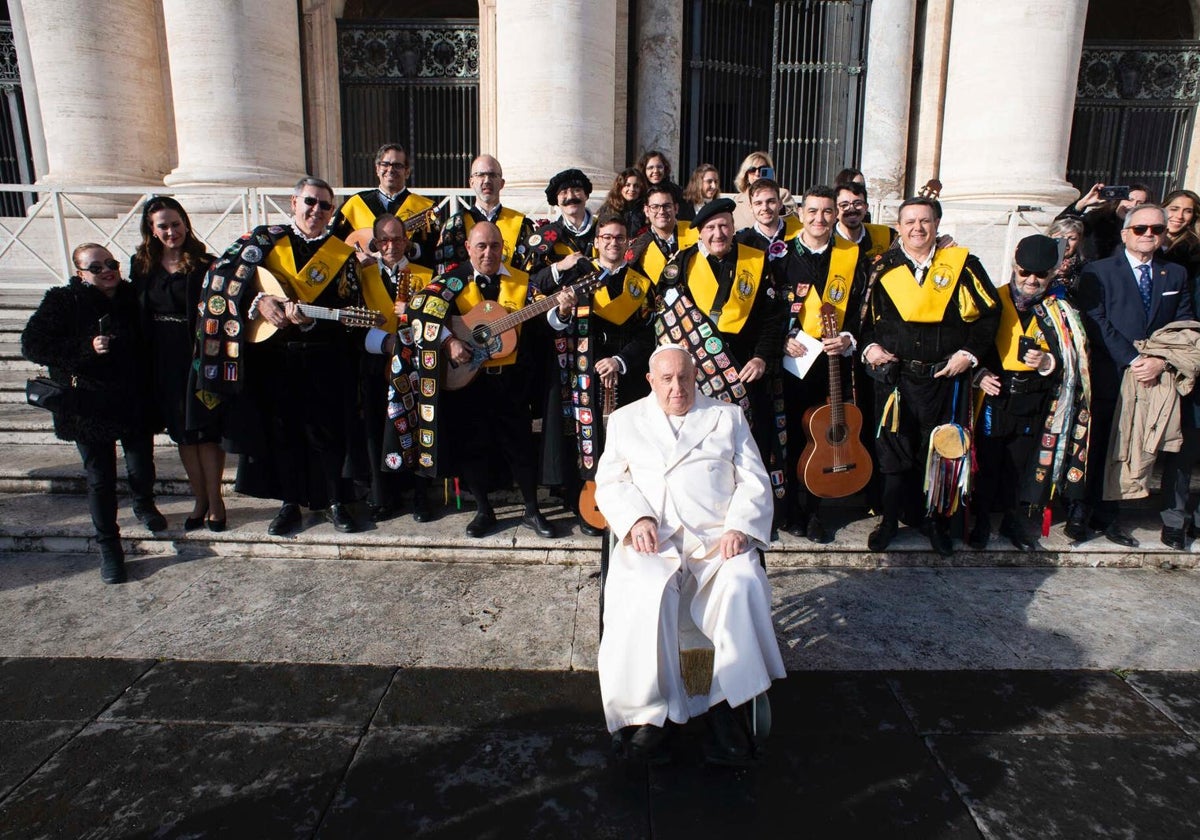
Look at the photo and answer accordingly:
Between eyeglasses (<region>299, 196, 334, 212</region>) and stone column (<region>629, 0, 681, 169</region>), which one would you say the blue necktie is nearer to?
eyeglasses (<region>299, 196, 334, 212</region>)

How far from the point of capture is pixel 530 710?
3186mm

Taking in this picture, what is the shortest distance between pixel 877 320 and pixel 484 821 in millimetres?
Answer: 3462

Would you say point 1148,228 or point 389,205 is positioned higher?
point 389,205

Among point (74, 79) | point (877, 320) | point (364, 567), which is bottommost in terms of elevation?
point (364, 567)

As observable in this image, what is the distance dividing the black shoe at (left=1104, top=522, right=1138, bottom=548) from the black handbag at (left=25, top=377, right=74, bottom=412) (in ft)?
20.8

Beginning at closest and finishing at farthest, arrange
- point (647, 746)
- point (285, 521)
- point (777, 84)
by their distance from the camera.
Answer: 1. point (647, 746)
2. point (285, 521)
3. point (777, 84)

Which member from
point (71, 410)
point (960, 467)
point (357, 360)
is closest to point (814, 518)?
point (960, 467)

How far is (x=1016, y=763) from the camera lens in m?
2.84

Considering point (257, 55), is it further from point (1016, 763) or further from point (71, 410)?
point (1016, 763)

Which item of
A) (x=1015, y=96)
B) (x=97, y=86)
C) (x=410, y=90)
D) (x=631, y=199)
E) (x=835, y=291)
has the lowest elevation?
(x=835, y=291)

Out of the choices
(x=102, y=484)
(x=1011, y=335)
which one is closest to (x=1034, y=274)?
(x=1011, y=335)

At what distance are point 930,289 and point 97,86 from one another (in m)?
9.70

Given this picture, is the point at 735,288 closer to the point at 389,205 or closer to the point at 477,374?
the point at 477,374

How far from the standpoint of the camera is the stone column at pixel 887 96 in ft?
34.1
